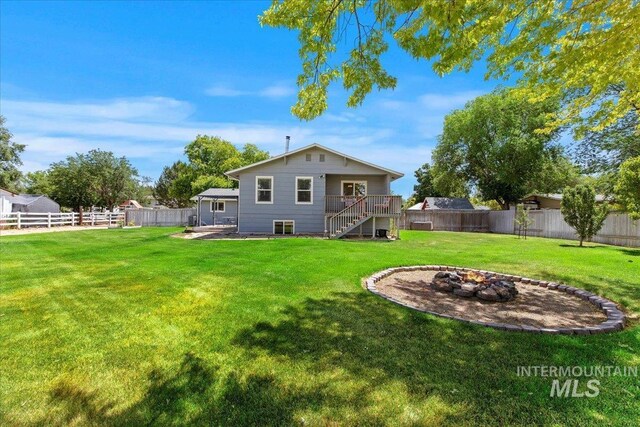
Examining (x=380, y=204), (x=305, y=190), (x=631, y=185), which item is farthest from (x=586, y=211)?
(x=305, y=190)

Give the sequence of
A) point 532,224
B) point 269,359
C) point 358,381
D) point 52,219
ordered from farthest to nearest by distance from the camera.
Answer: point 52,219 → point 532,224 → point 269,359 → point 358,381

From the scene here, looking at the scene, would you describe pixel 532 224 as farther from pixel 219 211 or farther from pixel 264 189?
pixel 219 211

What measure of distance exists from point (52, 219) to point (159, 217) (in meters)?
7.11

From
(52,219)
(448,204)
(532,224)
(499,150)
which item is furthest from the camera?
(448,204)

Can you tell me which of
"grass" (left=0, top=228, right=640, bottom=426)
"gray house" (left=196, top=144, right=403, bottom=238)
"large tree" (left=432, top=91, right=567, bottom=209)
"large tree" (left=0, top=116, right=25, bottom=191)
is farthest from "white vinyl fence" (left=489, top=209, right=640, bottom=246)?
"large tree" (left=0, top=116, right=25, bottom=191)

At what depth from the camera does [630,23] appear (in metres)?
4.10

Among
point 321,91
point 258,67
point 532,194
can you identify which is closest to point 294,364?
point 321,91

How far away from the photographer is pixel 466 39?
392 cm

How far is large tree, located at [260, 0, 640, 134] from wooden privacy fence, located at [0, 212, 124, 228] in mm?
23785

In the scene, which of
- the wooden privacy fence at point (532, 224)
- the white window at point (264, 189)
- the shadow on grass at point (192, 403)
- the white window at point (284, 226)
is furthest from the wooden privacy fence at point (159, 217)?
the shadow on grass at point (192, 403)

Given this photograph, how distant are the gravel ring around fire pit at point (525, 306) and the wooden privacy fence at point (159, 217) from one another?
80.8 feet

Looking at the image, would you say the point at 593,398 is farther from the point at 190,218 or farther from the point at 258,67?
the point at 190,218

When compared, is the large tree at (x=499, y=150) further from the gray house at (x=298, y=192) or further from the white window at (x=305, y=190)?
the white window at (x=305, y=190)

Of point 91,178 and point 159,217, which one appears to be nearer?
point 159,217
